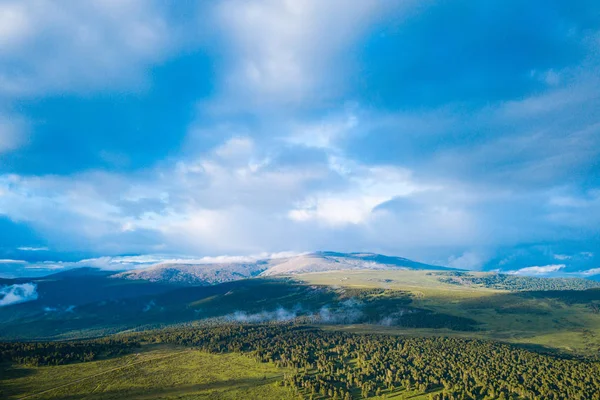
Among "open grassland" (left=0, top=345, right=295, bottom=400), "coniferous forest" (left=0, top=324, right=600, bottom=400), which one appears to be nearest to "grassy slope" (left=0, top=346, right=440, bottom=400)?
"open grassland" (left=0, top=345, right=295, bottom=400)

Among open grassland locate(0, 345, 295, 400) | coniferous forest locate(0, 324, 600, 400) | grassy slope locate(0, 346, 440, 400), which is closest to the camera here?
grassy slope locate(0, 346, 440, 400)

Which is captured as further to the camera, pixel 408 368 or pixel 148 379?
pixel 408 368

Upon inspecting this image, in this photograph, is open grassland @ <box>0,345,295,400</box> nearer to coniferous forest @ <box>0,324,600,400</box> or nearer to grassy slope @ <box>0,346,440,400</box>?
grassy slope @ <box>0,346,440,400</box>

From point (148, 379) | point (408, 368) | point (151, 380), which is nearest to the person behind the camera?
point (151, 380)

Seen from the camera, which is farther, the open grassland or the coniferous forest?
the coniferous forest

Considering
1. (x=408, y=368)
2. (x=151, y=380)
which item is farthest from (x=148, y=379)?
(x=408, y=368)

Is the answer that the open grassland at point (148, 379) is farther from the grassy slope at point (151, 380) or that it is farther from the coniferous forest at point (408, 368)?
the coniferous forest at point (408, 368)

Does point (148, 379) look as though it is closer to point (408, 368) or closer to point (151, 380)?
point (151, 380)

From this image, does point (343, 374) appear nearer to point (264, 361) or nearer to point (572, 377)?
point (264, 361)

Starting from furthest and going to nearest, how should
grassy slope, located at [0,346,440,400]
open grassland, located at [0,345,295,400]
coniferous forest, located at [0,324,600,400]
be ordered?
coniferous forest, located at [0,324,600,400] < open grassland, located at [0,345,295,400] < grassy slope, located at [0,346,440,400]

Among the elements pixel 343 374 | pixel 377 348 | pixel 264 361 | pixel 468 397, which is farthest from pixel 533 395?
pixel 264 361

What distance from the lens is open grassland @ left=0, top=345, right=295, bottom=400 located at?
397ft

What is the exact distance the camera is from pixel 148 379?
13700cm

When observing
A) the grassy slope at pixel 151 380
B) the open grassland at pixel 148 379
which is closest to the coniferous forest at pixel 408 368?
the grassy slope at pixel 151 380
